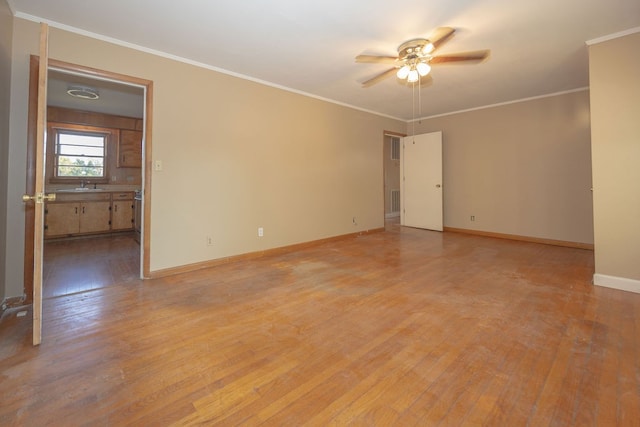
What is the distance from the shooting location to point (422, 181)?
625 centimetres

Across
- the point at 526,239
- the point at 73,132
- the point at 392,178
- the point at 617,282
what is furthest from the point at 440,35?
the point at 73,132

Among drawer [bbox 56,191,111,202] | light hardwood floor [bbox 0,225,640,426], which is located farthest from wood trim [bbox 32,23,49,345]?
drawer [bbox 56,191,111,202]

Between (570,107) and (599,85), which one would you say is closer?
(599,85)

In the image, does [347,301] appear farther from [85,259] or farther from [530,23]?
[85,259]

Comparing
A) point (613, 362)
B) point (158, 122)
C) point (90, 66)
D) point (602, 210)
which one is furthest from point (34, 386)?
point (602, 210)

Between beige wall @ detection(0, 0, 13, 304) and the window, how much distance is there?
3820 mm

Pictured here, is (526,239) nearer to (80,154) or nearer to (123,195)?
(123,195)

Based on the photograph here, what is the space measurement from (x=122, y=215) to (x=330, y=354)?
19.0ft

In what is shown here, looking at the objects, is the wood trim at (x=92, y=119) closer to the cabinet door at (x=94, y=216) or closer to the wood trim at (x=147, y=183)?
the cabinet door at (x=94, y=216)

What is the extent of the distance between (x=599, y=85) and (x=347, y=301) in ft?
10.8

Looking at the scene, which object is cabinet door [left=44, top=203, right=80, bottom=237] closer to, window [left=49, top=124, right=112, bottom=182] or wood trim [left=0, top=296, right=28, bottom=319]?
window [left=49, top=124, right=112, bottom=182]

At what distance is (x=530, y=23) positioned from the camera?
2592 millimetres

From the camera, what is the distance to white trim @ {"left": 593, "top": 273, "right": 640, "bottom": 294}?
273 cm

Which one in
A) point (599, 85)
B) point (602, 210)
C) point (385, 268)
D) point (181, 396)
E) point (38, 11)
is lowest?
point (181, 396)
